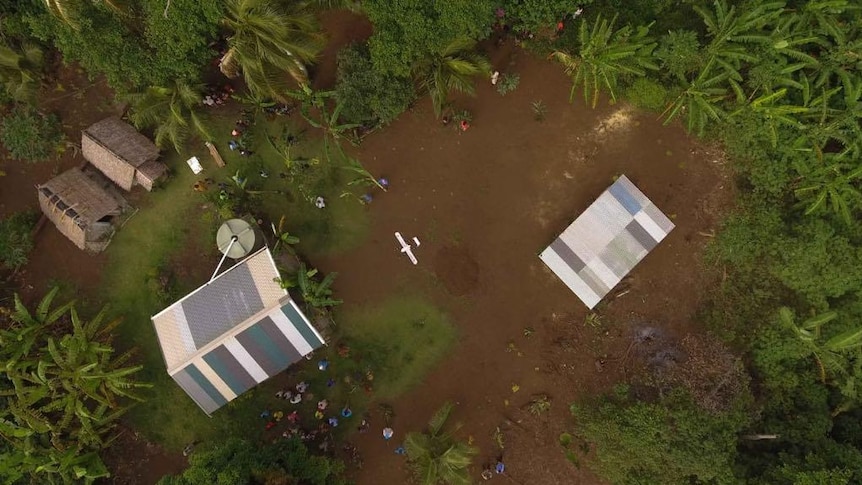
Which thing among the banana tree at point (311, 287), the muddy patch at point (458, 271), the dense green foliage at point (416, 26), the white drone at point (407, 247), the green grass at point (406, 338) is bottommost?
the green grass at point (406, 338)

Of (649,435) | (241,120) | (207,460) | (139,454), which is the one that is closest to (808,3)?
(649,435)

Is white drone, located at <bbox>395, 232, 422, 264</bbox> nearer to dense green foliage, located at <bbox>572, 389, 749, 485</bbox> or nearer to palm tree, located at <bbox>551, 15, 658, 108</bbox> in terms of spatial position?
palm tree, located at <bbox>551, 15, 658, 108</bbox>

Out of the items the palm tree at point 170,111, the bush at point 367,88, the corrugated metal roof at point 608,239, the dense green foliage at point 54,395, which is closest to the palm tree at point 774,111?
the corrugated metal roof at point 608,239

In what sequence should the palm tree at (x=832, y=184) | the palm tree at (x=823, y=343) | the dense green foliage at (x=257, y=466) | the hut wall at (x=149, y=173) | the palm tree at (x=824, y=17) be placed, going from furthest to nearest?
the hut wall at (x=149, y=173), the palm tree at (x=832, y=184), the palm tree at (x=823, y=343), the palm tree at (x=824, y=17), the dense green foliage at (x=257, y=466)

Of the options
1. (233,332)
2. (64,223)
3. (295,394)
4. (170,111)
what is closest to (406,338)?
(295,394)

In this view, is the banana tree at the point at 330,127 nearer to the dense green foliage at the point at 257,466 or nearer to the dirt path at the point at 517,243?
the dirt path at the point at 517,243

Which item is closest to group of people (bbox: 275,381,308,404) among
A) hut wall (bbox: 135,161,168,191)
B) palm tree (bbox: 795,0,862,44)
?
hut wall (bbox: 135,161,168,191)

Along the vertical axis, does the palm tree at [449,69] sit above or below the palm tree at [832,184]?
above
